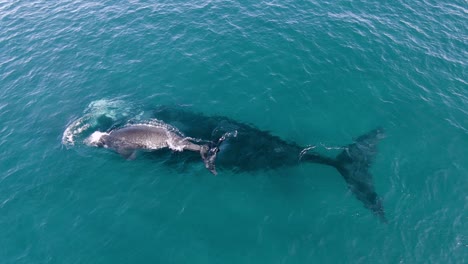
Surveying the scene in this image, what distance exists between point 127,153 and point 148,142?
329 centimetres

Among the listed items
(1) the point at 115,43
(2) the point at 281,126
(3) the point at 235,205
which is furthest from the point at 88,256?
(1) the point at 115,43

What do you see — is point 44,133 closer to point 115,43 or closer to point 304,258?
point 115,43

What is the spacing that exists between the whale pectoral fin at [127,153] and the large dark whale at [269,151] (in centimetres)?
713

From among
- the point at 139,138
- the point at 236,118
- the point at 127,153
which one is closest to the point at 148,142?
the point at 139,138

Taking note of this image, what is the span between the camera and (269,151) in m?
48.4

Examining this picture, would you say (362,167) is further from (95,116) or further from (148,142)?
(95,116)

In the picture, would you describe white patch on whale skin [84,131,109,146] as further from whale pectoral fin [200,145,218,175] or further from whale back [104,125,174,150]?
whale pectoral fin [200,145,218,175]

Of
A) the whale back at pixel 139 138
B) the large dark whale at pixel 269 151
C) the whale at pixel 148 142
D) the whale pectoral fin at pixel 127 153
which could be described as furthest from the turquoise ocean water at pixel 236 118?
the whale back at pixel 139 138

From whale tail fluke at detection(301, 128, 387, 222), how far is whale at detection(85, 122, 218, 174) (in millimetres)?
14353

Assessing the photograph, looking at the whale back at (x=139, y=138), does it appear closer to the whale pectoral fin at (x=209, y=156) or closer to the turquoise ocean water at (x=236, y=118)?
the turquoise ocean water at (x=236, y=118)

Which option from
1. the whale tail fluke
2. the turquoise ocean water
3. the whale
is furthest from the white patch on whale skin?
the whale tail fluke

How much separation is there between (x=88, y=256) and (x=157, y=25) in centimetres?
4841

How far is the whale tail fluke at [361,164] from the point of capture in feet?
141

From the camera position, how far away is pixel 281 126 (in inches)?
2064
